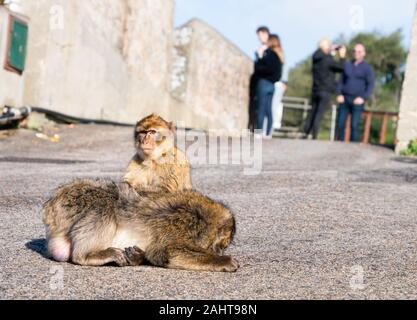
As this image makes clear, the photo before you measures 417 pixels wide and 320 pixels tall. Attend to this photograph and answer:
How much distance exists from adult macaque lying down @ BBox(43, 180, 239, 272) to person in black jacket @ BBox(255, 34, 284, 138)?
9.23 meters

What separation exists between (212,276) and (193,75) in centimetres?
1217

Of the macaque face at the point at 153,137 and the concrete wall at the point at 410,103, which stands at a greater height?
the concrete wall at the point at 410,103

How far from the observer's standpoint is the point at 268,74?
1346 cm

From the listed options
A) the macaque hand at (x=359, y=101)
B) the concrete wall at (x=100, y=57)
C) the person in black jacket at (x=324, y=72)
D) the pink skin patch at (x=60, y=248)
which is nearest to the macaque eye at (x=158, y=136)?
the pink skin patch at (x=60, y=248)

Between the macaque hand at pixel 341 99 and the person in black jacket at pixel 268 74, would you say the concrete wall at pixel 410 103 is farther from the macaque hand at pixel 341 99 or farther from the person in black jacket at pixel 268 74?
the person in black jacket at pixel 268 74

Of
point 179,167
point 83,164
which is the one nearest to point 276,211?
point 179,167

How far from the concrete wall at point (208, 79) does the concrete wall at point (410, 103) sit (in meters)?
4.77

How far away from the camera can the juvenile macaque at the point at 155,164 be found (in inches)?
203

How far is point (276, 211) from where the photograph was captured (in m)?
6.26

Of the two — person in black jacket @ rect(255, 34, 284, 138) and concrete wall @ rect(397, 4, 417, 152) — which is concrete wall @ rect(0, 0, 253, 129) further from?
concrete wall @ rect(397, 4, 417, 152)

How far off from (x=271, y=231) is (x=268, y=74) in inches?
326

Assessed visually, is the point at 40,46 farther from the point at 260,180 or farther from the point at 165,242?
the point at 165,242

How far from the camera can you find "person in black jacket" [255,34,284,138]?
13375 millimetres

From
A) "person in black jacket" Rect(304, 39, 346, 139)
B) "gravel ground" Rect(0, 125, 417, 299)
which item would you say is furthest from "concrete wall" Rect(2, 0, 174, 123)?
"person in black jacket" Rect(304, 39, 346, 139)
